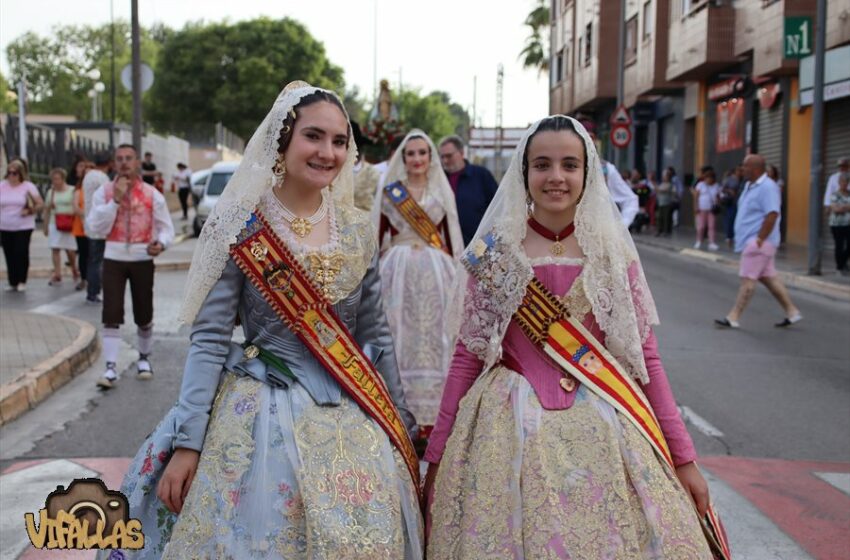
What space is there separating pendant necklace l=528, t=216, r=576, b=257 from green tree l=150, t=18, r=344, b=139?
64.7 metres

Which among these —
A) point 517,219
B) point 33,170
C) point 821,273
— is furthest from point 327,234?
point 33,170

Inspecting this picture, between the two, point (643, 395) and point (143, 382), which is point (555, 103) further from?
point (643, 395)

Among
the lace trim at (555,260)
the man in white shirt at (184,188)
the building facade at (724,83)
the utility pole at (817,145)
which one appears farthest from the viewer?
the man in white shirt at (184,188)

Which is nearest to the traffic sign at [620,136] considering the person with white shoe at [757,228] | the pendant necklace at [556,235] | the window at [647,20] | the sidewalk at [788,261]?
the sidewalk at [788,261]

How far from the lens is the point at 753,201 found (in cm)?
1112

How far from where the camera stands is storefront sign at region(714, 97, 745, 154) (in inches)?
1102

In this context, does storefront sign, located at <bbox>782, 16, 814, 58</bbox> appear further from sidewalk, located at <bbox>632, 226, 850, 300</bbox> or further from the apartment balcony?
the apartment balcony

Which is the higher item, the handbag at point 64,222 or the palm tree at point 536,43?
the palm tree at point 536,43

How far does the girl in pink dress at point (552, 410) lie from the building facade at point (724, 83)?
17521 mm

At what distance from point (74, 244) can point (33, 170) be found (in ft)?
51.6

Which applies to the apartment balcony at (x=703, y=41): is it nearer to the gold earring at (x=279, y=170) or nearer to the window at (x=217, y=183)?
the window at (x=217, y=183)

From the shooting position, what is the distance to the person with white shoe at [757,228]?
432 inches

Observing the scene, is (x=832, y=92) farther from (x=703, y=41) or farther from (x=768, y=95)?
(x=703, y=41)

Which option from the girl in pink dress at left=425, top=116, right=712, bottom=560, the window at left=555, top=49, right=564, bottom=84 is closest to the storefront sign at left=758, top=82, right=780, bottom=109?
the girl in pink dress at left=425, top=116, right=712, bottom=560
